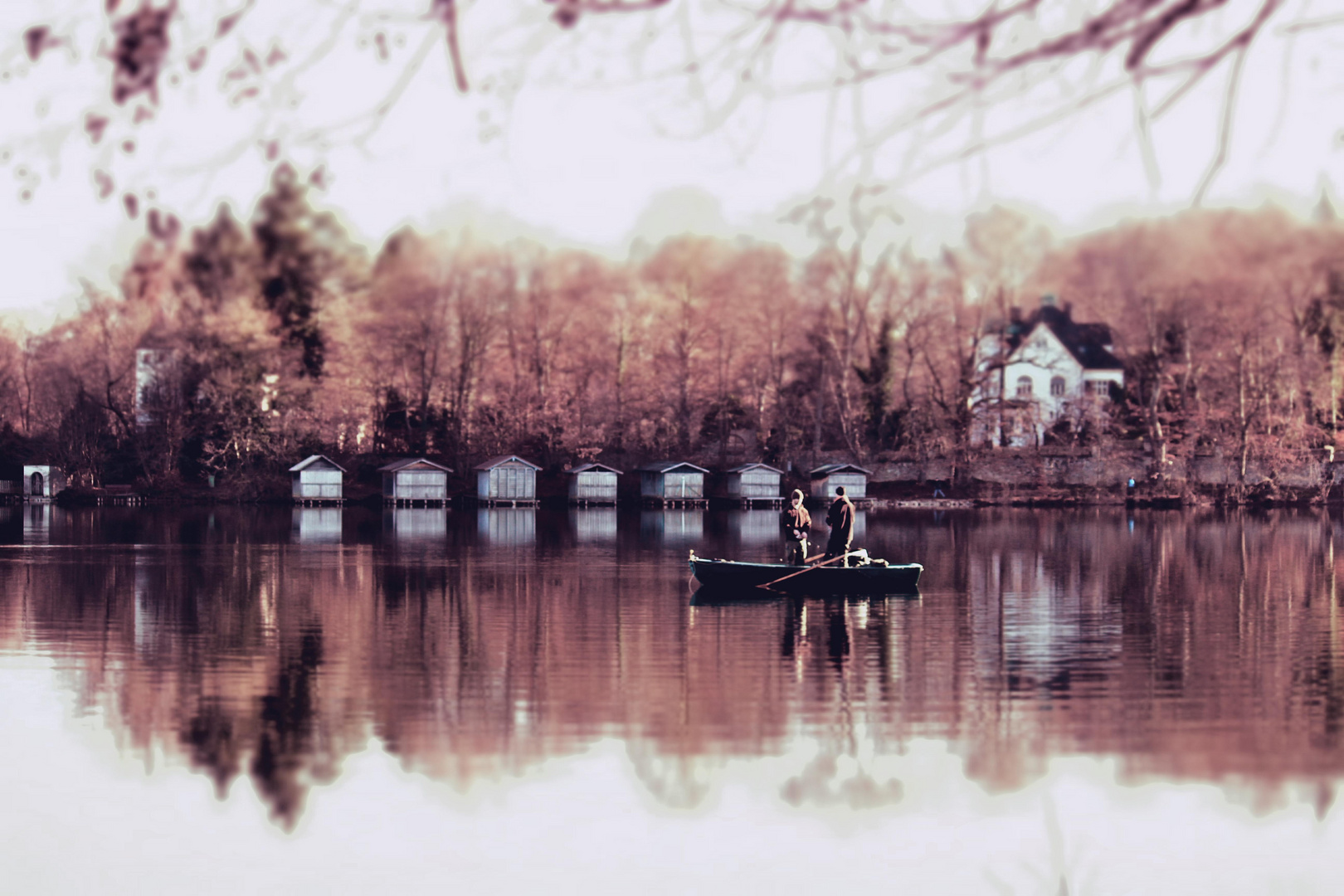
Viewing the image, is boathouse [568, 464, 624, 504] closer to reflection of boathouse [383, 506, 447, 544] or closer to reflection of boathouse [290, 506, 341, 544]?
reflection of boathouse [383, 506, 447, 544]

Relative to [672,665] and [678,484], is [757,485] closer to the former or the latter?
[678,484]

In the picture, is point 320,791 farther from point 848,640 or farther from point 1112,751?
point 848,640

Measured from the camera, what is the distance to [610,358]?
88.2 m

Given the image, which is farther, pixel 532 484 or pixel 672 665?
pixel 532 484

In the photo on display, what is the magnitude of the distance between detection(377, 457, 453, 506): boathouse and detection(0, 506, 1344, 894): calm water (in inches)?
1838

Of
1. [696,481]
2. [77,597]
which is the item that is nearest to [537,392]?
[696,481]

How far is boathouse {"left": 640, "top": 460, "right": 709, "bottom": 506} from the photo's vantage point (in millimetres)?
80625

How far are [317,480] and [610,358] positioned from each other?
19180 millimetres

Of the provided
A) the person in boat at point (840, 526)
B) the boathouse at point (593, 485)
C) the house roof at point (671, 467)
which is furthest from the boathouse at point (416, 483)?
the person in boat at point (840, 526)

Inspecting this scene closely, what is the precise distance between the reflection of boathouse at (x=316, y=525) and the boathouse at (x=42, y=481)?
536 inches

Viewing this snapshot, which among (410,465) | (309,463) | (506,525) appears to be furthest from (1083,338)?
(506,525)

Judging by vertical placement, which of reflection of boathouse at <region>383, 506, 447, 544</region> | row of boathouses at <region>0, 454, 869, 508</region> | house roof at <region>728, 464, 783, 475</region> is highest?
house roof at <region>728, 464, 783, 475</region>

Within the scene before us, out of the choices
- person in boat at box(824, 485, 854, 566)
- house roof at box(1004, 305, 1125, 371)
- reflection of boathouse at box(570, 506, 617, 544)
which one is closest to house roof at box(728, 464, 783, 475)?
reflection of boathouse at box(570, 506, 617, 544)

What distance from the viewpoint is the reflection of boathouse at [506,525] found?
49.1 meters
